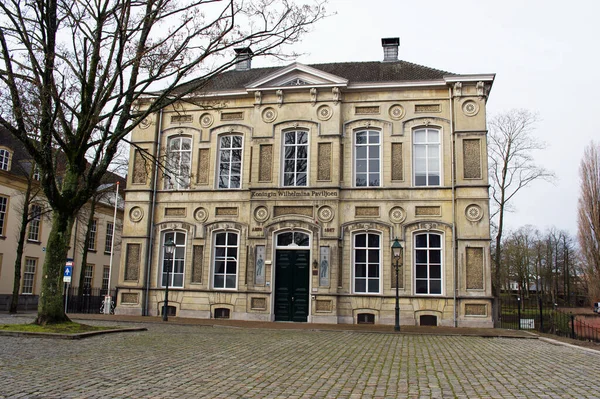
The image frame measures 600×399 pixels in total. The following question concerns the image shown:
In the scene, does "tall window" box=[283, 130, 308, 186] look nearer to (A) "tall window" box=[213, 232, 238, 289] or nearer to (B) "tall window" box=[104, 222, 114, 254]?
(A) "tall window" box=[213, 232, 238, 289]

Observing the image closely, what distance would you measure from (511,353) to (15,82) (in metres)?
14.2

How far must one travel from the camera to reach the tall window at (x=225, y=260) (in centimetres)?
2258

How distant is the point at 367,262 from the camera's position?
21484 millimetres

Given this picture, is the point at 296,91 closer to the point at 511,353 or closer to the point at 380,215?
the point at 380,215

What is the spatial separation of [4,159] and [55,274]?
22761 millimetres

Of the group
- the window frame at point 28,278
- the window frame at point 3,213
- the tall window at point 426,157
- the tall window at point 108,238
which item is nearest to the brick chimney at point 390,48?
the tall window at point 426,157

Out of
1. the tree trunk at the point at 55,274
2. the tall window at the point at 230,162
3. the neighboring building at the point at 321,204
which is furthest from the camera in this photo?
the tall window at the point at 230,162

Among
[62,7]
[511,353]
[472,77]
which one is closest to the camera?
[511,353]

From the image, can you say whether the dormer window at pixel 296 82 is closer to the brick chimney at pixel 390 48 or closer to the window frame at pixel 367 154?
the window frame at pixel 367 154

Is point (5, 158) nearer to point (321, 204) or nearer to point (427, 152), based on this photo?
point (321, 204)

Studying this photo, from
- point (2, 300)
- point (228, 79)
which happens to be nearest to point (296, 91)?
point (228, 79)

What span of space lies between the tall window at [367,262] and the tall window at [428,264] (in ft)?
5.10

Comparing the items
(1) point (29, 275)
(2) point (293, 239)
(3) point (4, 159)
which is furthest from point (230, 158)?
(1) point (29, 275)

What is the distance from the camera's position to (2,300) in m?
31.6
